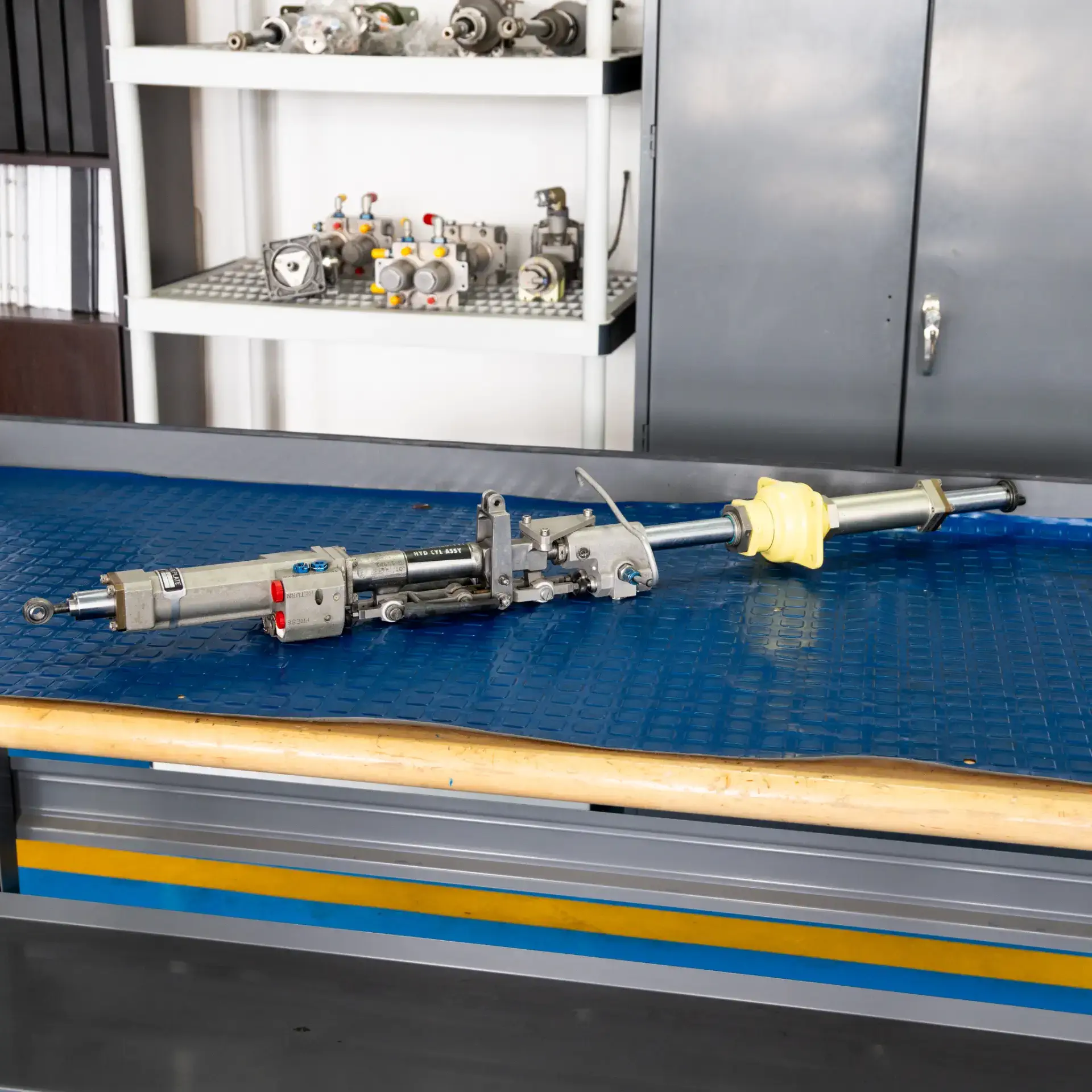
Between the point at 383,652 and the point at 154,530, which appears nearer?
the point at 383,652

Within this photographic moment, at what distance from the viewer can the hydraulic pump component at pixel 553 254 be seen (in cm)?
231

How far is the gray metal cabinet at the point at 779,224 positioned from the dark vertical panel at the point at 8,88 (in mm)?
1301

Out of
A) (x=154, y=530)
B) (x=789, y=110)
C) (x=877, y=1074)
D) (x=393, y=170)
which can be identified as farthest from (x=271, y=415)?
(x=877, y=1074)

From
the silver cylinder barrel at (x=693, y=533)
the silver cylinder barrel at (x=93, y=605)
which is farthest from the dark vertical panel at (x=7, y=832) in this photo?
the silver cylinder barrel at (x=693, y=533)

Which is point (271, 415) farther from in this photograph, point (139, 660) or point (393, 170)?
point (139, 660)

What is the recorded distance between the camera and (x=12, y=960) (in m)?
1.37

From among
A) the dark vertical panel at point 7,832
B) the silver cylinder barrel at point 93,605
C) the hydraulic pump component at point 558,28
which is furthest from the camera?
the hydraulic pump component at point 558,28

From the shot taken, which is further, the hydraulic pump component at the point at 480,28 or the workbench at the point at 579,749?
the hydraulic pump component at the point at 480,28

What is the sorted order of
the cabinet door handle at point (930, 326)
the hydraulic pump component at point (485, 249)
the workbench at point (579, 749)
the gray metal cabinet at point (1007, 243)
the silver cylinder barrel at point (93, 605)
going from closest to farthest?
the workbench at point (579, 749) < the silver cylinder barrel at point (93, 605) < the gray metal cabinet at point (1007, 243) < the cabinet door handle at point (930, 326) < the hydraulic pump component at point (485, 249)

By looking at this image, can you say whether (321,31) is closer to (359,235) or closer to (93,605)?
(359,235)

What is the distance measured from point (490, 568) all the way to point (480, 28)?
1306 mm

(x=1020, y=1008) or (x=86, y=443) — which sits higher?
(x=86, y=443)

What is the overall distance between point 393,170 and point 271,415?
1.98 feet

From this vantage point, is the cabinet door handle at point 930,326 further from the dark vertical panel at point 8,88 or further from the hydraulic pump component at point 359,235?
the dark vertical panel at point 8,88
